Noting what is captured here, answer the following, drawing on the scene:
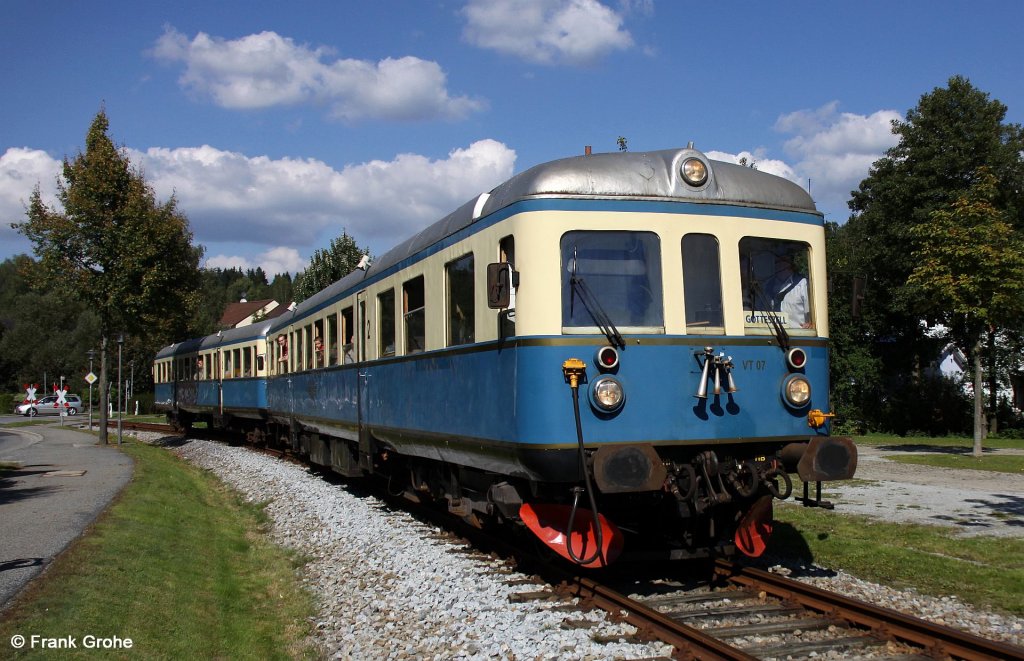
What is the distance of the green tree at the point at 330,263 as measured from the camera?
4122cm

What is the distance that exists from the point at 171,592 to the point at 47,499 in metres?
6.26

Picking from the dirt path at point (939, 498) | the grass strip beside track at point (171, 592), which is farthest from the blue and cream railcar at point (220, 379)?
the dirt path at point (939, 498)

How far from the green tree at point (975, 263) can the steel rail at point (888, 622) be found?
14.1m

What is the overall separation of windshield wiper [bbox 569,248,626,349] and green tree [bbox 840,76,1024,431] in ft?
78.1

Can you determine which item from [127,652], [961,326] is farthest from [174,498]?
[961,326]

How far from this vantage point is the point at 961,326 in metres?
20.5

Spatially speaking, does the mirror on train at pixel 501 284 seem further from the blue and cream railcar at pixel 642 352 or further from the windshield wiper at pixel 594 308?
the windshield wiper at pixel 594 308

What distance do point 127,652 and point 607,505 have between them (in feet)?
11.3

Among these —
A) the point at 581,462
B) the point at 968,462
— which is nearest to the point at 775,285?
the point at 581,462

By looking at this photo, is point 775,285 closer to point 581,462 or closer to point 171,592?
point 581,462

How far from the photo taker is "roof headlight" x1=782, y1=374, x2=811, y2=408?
6918mm

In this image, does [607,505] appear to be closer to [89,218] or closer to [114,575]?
[114,575]

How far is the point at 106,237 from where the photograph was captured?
23.9 meters

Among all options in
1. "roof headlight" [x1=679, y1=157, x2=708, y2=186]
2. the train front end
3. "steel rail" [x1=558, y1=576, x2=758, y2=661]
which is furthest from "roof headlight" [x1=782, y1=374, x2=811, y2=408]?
"steel rail" [x1=558, y1=576, x2=758, y2=661]
